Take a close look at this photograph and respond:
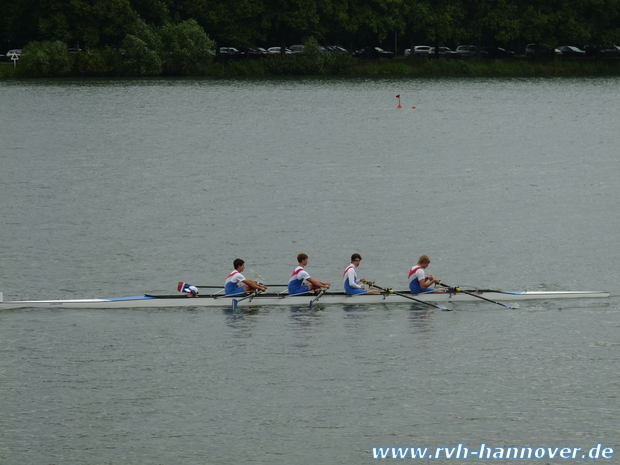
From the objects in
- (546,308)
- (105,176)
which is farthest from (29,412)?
(105,176)

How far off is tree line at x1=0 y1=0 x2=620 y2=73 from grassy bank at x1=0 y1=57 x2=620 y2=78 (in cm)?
238

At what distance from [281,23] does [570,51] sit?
101ft

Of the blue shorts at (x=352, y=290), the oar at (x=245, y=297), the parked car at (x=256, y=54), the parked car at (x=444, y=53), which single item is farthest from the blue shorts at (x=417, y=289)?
the parked car at (x=444, y=53)

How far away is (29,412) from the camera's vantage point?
65.3 ft

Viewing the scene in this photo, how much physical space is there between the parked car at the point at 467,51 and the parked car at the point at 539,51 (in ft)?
17.8

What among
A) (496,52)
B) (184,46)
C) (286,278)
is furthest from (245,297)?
(496,52)

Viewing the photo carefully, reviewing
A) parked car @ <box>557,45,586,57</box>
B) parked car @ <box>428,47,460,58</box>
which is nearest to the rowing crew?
parked car @ <box>428,47,460,58</box>

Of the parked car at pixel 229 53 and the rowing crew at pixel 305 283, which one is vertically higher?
the parked car at pixel 229 53

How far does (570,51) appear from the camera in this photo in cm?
10956

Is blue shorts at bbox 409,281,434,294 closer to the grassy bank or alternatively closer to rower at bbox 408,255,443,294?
rower at bbox 408,255,443,294

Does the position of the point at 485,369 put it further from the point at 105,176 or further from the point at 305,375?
the point at 105,176

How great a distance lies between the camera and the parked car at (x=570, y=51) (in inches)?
4299

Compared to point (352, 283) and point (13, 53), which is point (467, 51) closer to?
point (13, 53)

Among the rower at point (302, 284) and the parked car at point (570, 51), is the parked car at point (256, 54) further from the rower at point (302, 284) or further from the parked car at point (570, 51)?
the rower at point (302, 284)
